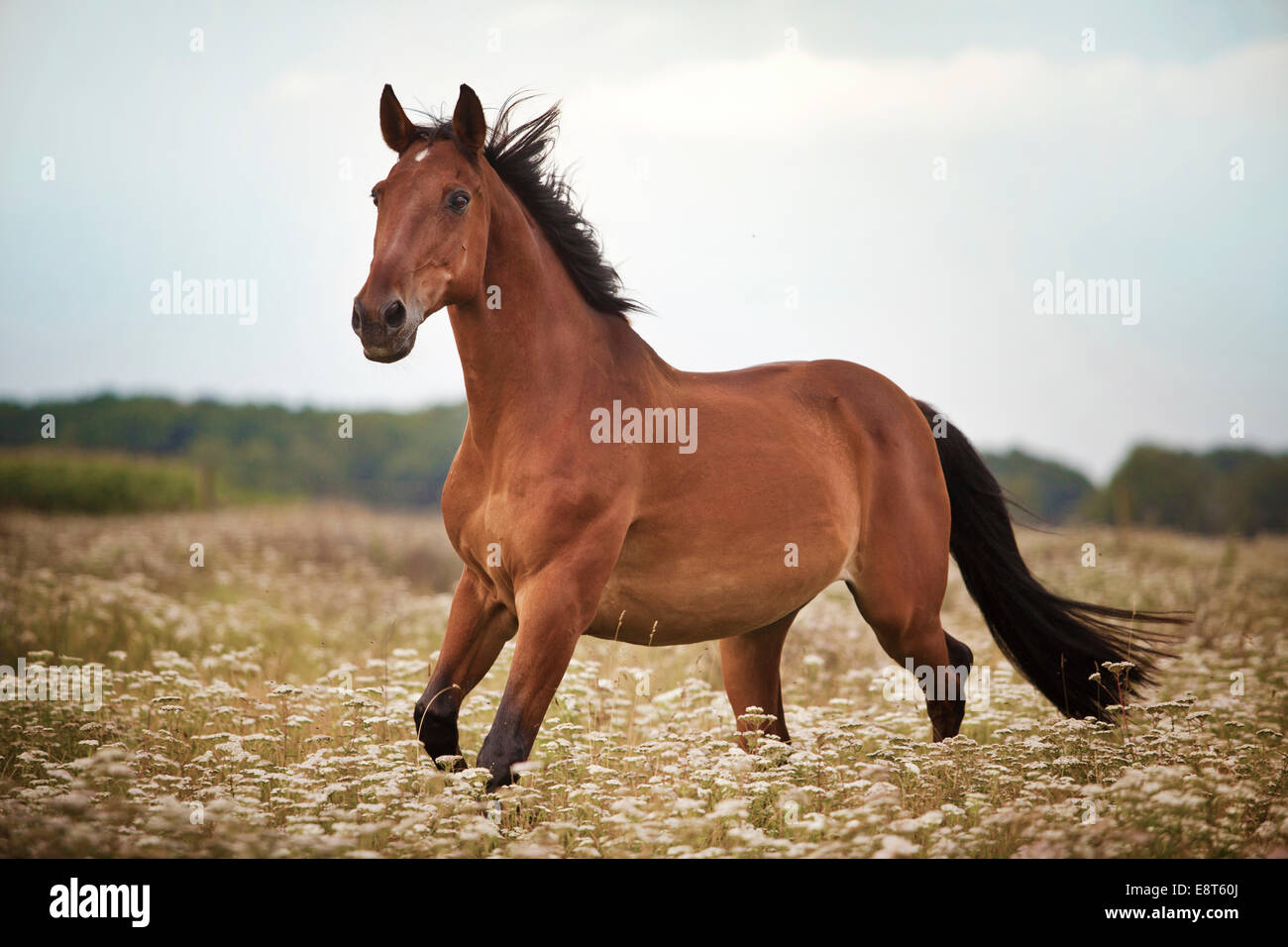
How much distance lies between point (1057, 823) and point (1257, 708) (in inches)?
140

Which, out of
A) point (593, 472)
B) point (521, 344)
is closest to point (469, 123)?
point (521, 344)

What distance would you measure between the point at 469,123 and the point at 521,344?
1004 mm

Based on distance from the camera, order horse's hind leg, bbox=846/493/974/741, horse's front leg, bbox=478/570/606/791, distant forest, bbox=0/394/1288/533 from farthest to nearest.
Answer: distant forest, bbox=0/394/1288/533 < horse's hind leg, bbox=846/493/974/741 < horse's front leg, bbox=478/570/606/791

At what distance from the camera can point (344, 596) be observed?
1212cm

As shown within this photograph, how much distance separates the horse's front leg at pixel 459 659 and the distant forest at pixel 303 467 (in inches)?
789

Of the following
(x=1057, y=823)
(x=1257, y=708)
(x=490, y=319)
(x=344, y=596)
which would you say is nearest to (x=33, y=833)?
(x=490, y=319)

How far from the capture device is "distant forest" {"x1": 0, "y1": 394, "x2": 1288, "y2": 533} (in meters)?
23.0

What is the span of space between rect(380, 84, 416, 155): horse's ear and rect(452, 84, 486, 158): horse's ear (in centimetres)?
22

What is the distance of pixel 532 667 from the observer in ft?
14.4

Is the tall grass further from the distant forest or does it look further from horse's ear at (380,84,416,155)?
horse's ear at (380,84,416,155)

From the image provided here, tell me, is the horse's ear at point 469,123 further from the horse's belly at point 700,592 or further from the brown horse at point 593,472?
the horse's belly at point 700,592

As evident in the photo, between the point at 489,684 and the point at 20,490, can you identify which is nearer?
the point at 489,684

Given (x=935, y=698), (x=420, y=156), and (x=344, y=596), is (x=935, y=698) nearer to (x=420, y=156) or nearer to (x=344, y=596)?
(x=420, y=156)

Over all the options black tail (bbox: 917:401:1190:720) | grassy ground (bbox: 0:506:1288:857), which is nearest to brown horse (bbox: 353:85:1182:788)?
black tail (bbox: 917:401:1190:720)
